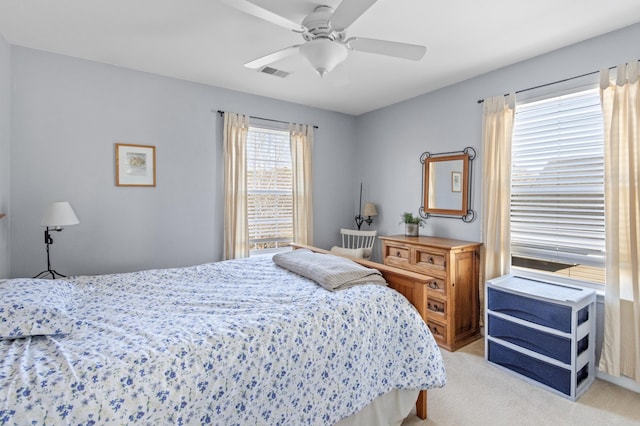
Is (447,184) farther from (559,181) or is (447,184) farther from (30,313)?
(30,313)

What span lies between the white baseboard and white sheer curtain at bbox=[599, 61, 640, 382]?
77 mm

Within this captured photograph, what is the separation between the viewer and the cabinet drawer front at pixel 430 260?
2.98 m

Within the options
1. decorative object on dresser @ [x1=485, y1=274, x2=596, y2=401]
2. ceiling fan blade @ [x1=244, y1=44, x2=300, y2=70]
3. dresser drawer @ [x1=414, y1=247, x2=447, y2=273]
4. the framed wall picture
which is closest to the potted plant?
dresser drawer @ [x1=414, y1=247, x2=447, y2=273]

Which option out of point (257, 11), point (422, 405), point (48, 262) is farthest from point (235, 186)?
point (422, 405)

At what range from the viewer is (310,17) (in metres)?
1.89

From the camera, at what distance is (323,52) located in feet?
6.36

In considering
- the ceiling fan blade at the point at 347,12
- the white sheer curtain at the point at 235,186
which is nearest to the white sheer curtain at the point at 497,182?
the ceiling fan blade at the point at 347,12

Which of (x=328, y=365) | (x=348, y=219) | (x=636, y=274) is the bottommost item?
(x=328, y=365)

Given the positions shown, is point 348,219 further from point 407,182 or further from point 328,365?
point 328,365

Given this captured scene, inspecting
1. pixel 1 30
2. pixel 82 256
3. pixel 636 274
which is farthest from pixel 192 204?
pixel 636 274

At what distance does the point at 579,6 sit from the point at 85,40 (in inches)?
138

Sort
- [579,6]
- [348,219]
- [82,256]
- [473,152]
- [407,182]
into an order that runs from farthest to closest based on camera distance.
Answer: [348,219] < [407,182] < [473,152] < [82,256] < [579,6]

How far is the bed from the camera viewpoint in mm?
1076

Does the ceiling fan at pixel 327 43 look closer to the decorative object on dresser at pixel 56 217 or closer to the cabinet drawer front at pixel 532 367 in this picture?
the decorative object on dresser at pixel 56 217
